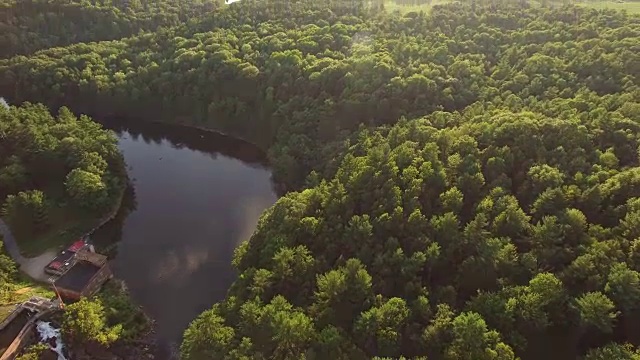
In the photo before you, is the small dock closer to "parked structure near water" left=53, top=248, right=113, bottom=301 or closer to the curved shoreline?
"parked structure near water" left=53, top=248, right=113, bottom=301

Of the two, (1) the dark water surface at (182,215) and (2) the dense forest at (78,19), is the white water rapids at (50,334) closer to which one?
(1) the dark water surface at (182,215)

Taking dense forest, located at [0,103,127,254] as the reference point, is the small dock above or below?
below

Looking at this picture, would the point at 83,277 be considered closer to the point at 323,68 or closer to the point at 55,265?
the point at 55,265

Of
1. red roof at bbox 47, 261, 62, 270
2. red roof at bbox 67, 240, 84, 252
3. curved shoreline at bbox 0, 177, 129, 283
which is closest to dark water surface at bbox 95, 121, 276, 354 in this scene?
red roof at bbox 67, 240, 84, 252

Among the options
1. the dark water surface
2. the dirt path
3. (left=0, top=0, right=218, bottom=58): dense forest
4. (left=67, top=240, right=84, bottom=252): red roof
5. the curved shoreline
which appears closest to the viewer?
the curved shoreline

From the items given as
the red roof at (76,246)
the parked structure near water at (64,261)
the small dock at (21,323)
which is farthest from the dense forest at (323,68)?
the small dock at (21,323)

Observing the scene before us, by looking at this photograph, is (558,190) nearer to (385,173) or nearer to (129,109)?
(385,173)

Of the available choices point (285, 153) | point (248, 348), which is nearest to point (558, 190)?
point (248, 348)
